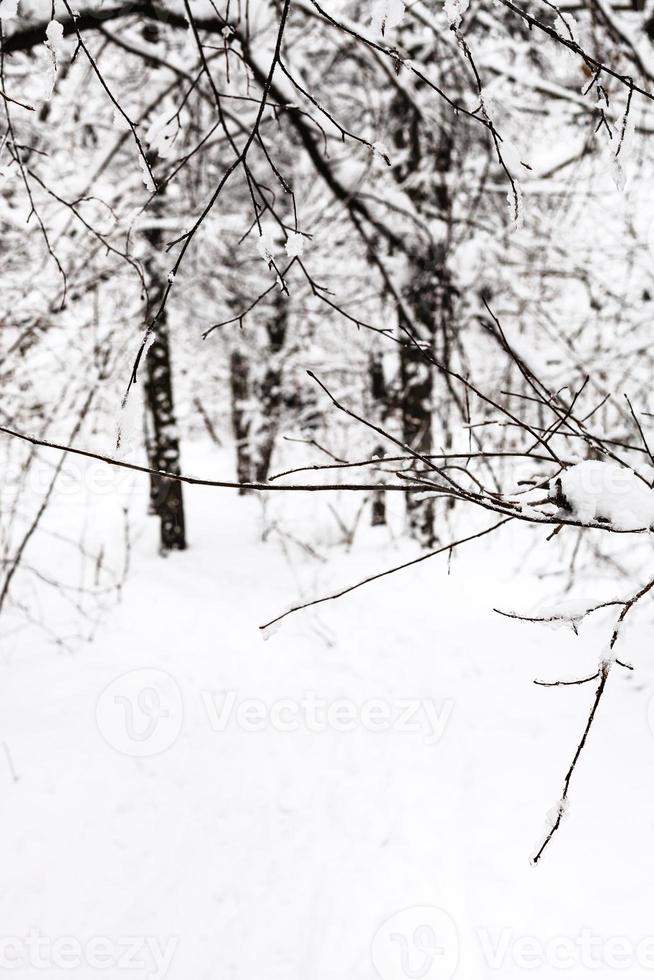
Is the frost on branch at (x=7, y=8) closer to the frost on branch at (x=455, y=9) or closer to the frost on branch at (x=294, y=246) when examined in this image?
the frost on branch at (x=294, y=246)

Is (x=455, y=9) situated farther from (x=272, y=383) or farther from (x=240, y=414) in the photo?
(x=240, y=414)

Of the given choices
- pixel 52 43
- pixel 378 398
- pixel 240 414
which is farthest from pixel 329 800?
pixel 240 414

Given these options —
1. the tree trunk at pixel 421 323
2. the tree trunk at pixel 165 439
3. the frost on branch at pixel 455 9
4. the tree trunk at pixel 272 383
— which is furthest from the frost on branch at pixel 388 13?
the tree trunk at pixel 272 383

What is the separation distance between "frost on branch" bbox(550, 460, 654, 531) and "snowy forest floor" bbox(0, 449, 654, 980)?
1.93 metres

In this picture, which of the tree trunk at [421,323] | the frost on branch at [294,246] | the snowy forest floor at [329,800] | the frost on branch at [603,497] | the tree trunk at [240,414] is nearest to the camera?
the frost on branch at [603,497]

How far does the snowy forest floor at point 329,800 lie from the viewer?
237 cm

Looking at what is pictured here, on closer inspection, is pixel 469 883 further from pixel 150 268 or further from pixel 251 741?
pixel 150 268

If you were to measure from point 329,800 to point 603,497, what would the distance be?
2.81 meters

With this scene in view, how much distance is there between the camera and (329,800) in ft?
10.7

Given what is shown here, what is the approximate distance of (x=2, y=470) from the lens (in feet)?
15.2

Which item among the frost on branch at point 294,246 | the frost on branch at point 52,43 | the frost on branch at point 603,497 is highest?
the frost on branch at point 52,43

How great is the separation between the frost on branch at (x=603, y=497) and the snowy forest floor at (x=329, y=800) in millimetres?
1928

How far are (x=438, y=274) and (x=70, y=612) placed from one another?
400 centimetres

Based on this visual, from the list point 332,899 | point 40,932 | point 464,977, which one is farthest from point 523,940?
point 40,932
